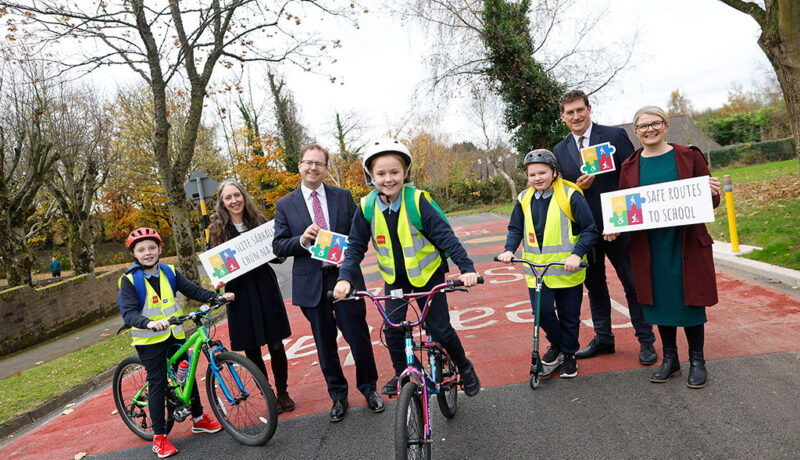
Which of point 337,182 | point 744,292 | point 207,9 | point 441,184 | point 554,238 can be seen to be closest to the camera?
point 554,238

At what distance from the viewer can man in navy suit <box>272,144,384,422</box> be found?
13.7 ft

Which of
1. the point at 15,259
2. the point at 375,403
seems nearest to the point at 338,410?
the point at 375,403

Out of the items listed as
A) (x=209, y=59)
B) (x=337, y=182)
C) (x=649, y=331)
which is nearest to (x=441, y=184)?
(x=337, y=182)

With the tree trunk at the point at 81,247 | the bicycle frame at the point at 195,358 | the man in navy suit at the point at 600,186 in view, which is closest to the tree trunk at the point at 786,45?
the man in navy suit at the point at 600,186

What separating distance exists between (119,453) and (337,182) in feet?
104

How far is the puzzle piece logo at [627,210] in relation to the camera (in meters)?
3.91

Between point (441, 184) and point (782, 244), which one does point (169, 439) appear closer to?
point (782, 244)

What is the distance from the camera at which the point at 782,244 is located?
25.9 feet

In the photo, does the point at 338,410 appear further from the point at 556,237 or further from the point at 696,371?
the point at 696,371

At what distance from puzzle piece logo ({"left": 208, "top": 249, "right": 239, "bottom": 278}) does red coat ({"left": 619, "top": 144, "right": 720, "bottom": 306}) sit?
→ 3.42 metres

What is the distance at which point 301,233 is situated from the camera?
428cm

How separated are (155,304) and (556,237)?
3337 millimetres

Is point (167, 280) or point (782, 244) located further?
point (782, 244)

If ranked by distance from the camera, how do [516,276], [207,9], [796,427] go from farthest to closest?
1. [207,9]
2. [516,276]
3. [796,427]
